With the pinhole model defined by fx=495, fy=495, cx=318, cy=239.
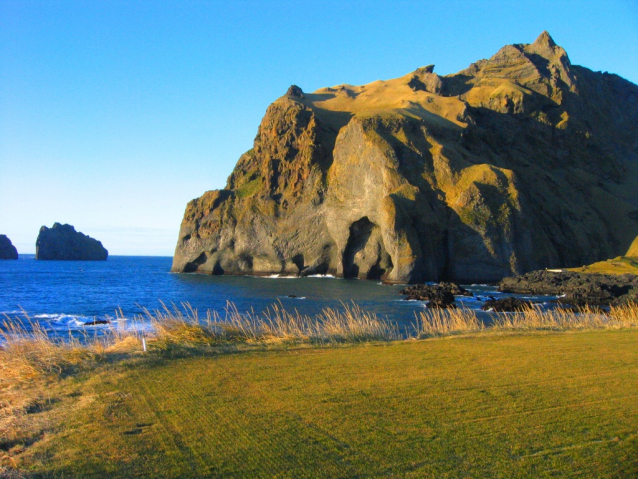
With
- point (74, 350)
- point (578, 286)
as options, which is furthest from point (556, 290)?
point (74, 350)

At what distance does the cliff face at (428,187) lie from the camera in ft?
205

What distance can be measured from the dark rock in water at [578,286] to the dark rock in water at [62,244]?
180700mm

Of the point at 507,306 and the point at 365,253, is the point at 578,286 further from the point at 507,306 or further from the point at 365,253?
the point at 365,253

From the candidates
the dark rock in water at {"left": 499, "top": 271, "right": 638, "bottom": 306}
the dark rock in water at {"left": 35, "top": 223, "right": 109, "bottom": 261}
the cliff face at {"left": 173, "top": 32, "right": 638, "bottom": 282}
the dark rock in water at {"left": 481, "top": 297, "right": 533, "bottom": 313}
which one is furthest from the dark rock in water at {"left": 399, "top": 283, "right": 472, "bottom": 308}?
the dark rock in water at {"left": 35, "top": 223, "right": 109, "bottom": 261}

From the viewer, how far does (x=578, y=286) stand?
142ft

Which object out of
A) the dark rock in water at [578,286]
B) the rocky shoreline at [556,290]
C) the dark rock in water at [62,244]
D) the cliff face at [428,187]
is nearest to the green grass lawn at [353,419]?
the rocky shoreline at [556,290]

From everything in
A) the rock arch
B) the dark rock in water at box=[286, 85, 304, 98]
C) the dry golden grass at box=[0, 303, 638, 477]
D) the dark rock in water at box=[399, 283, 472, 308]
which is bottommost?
the dark rock in water at box=[399, 283, 472, 308]

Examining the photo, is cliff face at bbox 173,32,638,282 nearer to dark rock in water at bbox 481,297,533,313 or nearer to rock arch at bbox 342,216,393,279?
rock arch at bbox 342,216,393,279

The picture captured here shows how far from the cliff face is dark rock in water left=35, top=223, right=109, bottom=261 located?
124096mm

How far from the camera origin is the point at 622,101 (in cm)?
13162

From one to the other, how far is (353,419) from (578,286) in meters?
42.9

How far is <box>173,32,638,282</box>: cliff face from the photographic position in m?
62.3

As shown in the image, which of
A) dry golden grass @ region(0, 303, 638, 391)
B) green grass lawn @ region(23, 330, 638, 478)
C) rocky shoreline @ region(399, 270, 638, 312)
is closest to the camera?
green grass lawn @ region(23, 330, 638, 478)

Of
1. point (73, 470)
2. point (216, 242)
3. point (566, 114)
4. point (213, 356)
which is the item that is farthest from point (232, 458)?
point (566, 114)
